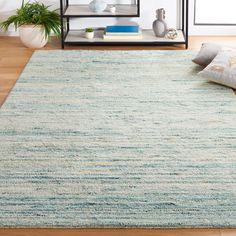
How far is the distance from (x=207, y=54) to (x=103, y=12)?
2.84ft

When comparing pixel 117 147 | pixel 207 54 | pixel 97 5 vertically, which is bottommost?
pixel 117 147

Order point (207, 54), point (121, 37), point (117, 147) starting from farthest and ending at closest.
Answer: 1. point (121, 37)
2. point (207, 54)
3. point (117, 147)

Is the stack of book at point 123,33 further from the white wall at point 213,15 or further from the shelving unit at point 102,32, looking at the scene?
the white wall at point 213,15

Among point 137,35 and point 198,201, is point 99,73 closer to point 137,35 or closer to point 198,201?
point 137,35

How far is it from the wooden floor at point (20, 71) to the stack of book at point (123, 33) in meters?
0.07

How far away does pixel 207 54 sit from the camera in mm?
3857

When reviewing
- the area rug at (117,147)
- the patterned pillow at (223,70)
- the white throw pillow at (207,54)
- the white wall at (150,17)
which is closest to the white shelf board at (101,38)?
the white wall at (150,17)

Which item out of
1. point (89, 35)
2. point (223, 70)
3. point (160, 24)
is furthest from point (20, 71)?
point (223, 70)

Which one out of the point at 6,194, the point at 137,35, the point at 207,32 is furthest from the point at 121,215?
the point at 207,32

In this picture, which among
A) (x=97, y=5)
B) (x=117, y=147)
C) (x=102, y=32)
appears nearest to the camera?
(x=117, y=147)

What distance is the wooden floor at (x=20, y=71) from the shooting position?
2240 millimetres

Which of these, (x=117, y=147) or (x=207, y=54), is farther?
(x=207, y=54)

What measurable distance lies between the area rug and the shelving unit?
36cm

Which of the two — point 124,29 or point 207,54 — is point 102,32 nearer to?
point 124,29
